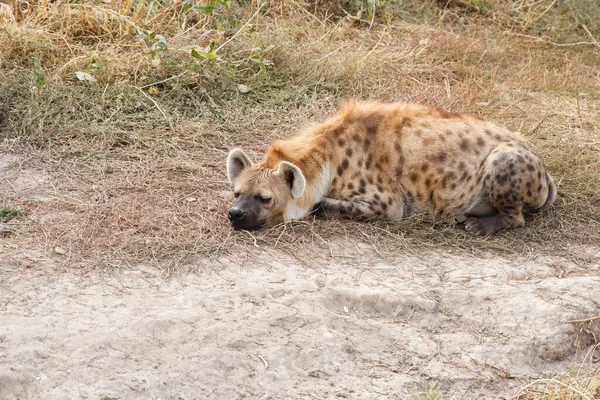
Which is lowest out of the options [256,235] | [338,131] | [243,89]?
[256,235]

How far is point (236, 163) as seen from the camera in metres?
4.70

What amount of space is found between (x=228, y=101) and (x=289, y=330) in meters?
2.89

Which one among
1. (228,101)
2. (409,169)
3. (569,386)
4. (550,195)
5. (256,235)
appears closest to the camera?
(569,386)

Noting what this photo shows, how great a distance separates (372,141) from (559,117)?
206 cm

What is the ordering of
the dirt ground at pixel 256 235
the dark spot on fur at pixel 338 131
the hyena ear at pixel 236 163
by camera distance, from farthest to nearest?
the dark spot on fur at pixel 338 131 → the hyena ear at pixel 236 163 → the dirt ground at pixel 256 235

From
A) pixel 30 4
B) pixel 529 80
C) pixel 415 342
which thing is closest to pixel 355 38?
pixel 529 80

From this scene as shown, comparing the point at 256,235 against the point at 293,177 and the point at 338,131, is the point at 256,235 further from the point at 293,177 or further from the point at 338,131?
the point at 338,131

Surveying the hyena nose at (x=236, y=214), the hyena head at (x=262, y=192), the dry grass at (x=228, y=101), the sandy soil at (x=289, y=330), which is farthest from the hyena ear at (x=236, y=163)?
the sandy soil at (x=289, y=330)

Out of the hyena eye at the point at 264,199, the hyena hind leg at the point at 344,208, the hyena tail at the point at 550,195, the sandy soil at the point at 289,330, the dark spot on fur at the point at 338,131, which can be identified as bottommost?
the sandy soil at the point at 289,330

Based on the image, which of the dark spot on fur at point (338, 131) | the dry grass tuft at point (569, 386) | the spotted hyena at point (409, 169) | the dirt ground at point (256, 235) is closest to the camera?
the dry grass tuft at point (569, 386)

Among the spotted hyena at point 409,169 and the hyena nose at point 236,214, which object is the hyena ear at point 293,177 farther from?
→ the hyena nose at point 236,214

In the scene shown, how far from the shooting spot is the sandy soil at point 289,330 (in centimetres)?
320

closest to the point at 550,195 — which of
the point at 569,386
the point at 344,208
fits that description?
the point at 344,208

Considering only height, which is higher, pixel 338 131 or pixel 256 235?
pixel 338 131
